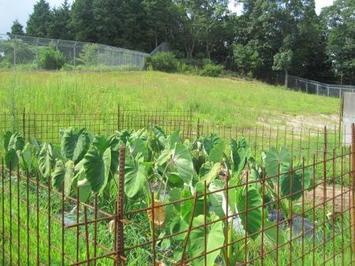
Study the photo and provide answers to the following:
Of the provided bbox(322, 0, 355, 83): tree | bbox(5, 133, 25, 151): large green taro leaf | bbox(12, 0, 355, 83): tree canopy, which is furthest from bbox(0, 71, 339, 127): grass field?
bbox(322, 0, 355, 83): tree

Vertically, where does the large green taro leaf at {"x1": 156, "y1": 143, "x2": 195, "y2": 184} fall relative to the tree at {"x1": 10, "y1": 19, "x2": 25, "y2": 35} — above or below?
below

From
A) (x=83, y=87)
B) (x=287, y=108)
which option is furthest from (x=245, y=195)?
(x=287, y=108)

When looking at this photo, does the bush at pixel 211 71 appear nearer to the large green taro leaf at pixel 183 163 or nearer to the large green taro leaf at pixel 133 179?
the large green taro leaf at pixel 183 163

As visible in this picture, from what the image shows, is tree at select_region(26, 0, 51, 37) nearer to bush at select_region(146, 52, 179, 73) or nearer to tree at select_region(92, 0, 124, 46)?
tree at select_region(92, 0, 124, 46)

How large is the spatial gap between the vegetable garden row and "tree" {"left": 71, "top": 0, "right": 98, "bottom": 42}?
40.2m

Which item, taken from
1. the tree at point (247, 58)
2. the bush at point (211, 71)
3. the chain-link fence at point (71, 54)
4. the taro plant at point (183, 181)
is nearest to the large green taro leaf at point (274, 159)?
the taro plant at point (183, 181)

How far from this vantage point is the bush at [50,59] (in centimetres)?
2266

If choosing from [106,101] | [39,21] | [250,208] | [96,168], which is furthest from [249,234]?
[39,21]

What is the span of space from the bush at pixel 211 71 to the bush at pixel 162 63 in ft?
7.82

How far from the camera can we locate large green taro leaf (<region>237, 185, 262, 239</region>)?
93.9 inches

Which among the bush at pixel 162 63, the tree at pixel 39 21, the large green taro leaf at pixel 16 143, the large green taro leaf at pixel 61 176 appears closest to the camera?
the large green taro leaf at pixel 61 176

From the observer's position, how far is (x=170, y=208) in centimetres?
267

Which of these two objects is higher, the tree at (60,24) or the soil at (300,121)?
the tree at (60,24)

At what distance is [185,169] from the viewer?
3270 mm
